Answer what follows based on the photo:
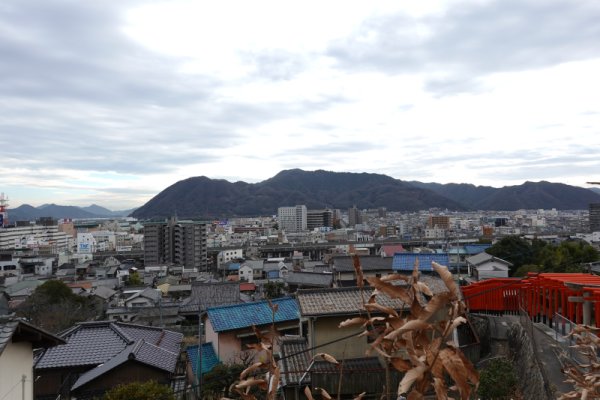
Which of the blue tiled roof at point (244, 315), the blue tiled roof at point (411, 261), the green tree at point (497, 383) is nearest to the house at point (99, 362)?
the blue tiled roof at point (244, 315)

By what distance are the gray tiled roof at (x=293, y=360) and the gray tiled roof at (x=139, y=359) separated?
3559 millimetres

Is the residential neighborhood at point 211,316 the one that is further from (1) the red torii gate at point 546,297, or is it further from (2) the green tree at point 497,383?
(2) the green tree at point 497,383

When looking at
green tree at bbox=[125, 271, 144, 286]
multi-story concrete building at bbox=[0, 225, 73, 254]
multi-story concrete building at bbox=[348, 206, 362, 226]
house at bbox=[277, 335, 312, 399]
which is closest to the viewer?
house at bbox=[277, 335, 312, 399]

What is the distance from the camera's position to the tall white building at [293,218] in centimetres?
13338

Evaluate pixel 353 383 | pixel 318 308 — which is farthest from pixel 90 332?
pixel 353 383

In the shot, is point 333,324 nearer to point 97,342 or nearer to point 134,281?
point 97,342

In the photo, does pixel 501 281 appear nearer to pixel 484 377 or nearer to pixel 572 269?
pixel 484 377

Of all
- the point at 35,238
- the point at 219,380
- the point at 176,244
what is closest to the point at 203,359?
the point at 219,380

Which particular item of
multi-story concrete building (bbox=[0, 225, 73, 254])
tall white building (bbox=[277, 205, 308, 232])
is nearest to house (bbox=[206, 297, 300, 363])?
multi-story concrete building (bbox=[0, 225, 73, 254])

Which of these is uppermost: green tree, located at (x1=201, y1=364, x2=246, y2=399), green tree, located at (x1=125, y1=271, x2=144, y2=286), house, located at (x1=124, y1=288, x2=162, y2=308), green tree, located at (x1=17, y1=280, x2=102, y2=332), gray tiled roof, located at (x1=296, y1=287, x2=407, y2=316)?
gray tiled roof, located at (x1=296, y1=287, x2=407, y2=316)

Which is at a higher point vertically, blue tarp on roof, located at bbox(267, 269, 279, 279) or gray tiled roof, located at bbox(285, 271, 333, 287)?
gray tiled roof, located at bbox(285, 271, 333, 287)

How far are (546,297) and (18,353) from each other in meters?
10.3

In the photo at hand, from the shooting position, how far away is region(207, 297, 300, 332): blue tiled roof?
15.5 meters

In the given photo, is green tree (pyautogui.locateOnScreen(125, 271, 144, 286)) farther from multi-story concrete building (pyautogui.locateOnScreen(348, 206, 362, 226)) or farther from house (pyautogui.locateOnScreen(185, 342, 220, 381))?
multi-story concrete building (pyautogui.locateOnScreen(348, 206, 362, 226))
